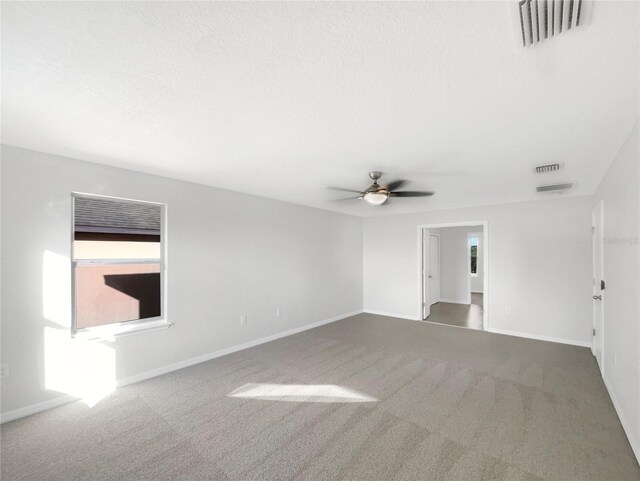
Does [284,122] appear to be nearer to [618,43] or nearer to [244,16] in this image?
[244,16]

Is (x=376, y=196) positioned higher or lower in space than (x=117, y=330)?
higher

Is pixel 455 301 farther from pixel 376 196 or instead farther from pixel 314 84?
pixel 314 84

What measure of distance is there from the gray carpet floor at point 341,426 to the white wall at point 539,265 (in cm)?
95

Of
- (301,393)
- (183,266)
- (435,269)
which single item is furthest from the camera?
(435,269)

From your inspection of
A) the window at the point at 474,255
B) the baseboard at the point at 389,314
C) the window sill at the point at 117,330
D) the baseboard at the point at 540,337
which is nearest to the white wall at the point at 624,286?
the baseboard at the point at 540,337

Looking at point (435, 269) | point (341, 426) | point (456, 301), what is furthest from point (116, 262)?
point (456, 301)

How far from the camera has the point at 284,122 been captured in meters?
2.08

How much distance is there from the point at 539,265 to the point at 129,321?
608 cm

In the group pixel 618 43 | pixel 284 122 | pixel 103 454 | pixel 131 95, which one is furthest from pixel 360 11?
pixel 103 454

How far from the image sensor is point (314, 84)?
5.31 ft

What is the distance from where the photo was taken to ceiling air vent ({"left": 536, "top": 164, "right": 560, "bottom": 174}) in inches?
119

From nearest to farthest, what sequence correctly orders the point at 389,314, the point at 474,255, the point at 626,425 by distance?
the point at 626,425 → the point at 389,314 → the point at 474,255

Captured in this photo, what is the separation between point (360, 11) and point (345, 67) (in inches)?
13.4

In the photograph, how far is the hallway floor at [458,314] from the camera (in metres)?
5.89
